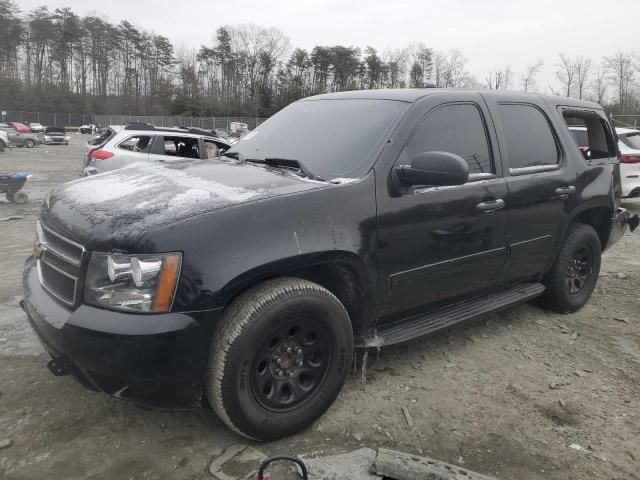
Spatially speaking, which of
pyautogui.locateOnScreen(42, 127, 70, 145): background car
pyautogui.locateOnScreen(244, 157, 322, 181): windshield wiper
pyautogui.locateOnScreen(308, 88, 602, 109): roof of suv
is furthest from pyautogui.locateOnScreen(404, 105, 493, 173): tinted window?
pyautogui.locateOnScreen(42, 127, 70, 145): background car

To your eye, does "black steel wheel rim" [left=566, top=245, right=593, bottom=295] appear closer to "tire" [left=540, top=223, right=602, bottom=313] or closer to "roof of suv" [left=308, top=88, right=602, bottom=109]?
"tire" [left=540, top=223, right=602, bottom=313]

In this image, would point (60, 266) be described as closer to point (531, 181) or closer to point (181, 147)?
point (531, 181)

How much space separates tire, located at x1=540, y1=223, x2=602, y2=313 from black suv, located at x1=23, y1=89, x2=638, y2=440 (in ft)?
0.82

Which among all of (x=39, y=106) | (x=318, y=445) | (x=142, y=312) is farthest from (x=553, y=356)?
(x=39, y=106)

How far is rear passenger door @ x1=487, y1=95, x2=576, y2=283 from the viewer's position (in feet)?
12.5

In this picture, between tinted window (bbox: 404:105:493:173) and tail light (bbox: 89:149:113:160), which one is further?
tail light (bbox: 89:149:113:160)

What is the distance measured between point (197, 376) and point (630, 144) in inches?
412

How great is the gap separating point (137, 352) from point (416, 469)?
1.39 meters

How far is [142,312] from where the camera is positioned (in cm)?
235

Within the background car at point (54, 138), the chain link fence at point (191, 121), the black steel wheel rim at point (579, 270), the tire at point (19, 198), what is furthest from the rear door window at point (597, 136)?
the chain link fence at point (191, 121)

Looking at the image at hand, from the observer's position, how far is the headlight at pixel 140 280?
2.35 m

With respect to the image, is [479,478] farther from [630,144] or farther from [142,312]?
[630,144]

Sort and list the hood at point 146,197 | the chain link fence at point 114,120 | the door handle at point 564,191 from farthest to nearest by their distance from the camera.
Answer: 1. the chain link fence at point 114,120
2. the door handle at point 564,191
3. the hood at point 146,197

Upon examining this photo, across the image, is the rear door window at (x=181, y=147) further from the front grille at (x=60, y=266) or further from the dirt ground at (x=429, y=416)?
the front grille at (x=60, y=266)
